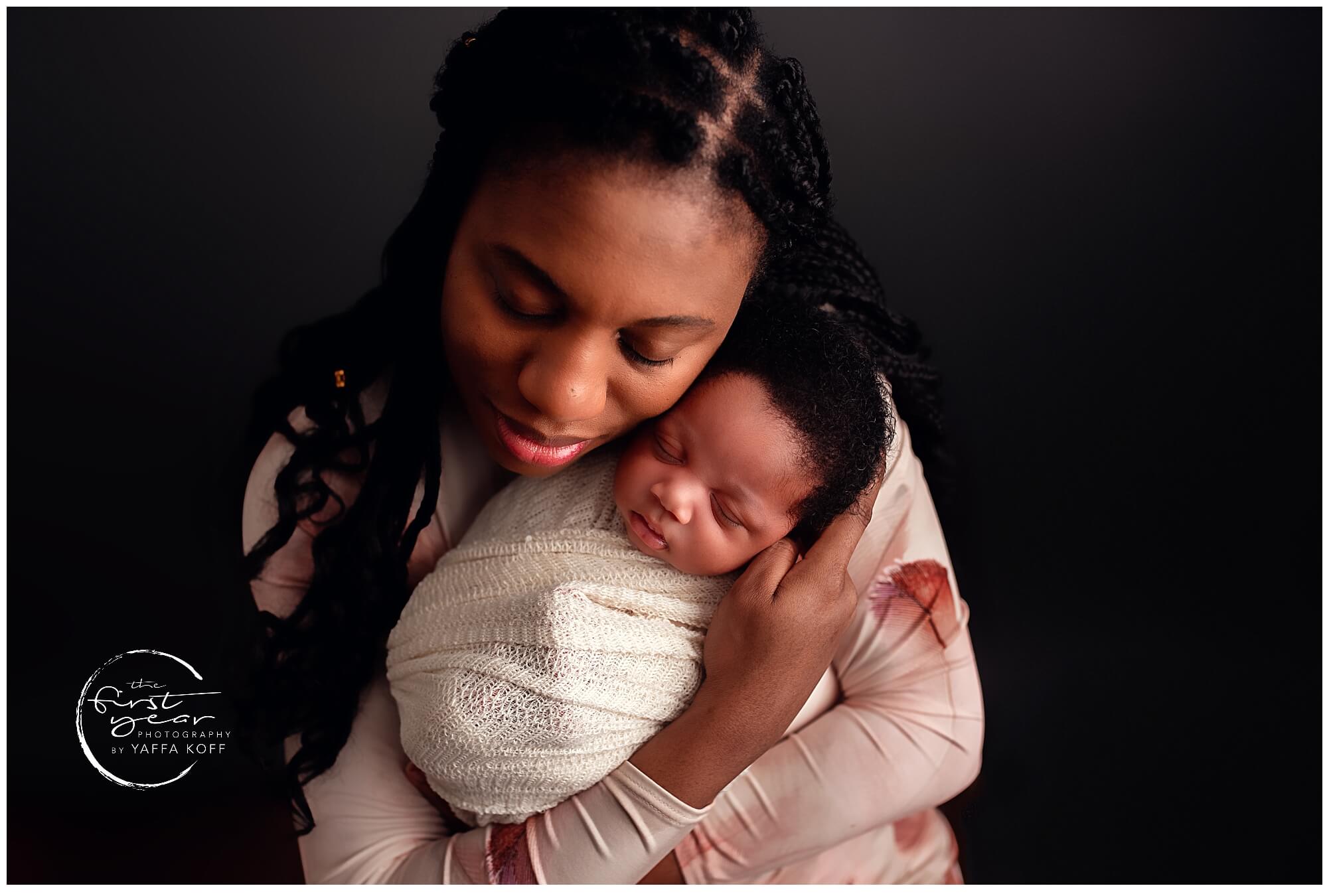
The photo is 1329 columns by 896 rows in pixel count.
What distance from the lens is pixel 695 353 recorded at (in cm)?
→ 89

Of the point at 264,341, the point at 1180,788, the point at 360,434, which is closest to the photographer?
the point at 360,434

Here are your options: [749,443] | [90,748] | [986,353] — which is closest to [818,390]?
[749,443]

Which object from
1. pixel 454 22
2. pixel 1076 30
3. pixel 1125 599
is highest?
pixel 1076 30

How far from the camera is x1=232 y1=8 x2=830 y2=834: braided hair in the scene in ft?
Answer: 2.52

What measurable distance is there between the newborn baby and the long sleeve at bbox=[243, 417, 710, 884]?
1.1 inches

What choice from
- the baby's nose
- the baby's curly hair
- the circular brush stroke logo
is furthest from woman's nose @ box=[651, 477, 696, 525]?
the circular brush stroke logo

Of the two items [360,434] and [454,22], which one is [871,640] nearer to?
[360,434]

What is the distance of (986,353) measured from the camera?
4.62 ft

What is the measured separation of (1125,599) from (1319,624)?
0.82ft

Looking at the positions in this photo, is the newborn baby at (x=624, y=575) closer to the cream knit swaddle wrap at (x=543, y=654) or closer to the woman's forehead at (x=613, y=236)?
the cream knit swaddle wrap at (x=543, y=654)

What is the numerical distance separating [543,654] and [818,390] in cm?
37

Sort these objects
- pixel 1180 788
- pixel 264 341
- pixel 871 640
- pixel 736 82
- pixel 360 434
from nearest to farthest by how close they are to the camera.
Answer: pixel 736 82 → pixel 360 434 → pixel 871 640 → pixel 1180 788 → pixel 264 341

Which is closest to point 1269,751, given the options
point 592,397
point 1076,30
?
point 1076,30

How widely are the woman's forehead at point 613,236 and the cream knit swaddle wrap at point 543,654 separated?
0.30m
